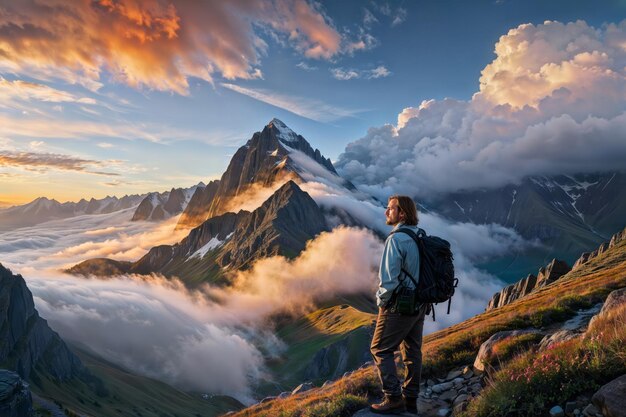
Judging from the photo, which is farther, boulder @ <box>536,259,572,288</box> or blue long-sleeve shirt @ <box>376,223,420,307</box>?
boulder @ <box>536,259,572,288</box>

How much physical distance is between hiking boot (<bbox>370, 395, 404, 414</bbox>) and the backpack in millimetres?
2494

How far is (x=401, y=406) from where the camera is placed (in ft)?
30.3

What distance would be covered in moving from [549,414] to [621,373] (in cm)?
169

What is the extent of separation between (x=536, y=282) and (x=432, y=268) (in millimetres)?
84021

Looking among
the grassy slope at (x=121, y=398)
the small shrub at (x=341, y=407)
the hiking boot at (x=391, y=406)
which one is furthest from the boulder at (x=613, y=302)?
the grassy slope at (x=121, y=398)

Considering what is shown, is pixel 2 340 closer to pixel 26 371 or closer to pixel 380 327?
pixel 26 371

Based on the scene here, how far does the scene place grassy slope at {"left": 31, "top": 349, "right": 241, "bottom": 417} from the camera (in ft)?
382

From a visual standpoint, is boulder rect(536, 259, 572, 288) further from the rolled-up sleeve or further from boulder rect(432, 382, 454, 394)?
the rolled-up sleeve

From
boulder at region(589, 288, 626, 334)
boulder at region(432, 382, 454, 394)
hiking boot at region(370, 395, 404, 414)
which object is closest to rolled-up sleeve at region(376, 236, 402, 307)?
hiking boot at region(370, 395, 404, 414)

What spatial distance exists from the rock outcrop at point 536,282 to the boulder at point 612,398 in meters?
74.3

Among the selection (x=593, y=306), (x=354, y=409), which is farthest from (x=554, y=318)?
(x=354, y=409)

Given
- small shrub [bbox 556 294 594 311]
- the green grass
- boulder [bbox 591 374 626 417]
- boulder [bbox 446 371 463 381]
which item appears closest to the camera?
boulder [bbox 591 374 626 417]

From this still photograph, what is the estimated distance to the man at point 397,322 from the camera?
29.1 ft

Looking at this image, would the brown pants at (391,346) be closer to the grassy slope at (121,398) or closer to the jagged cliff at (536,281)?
the jagged cliff at (536,281)
